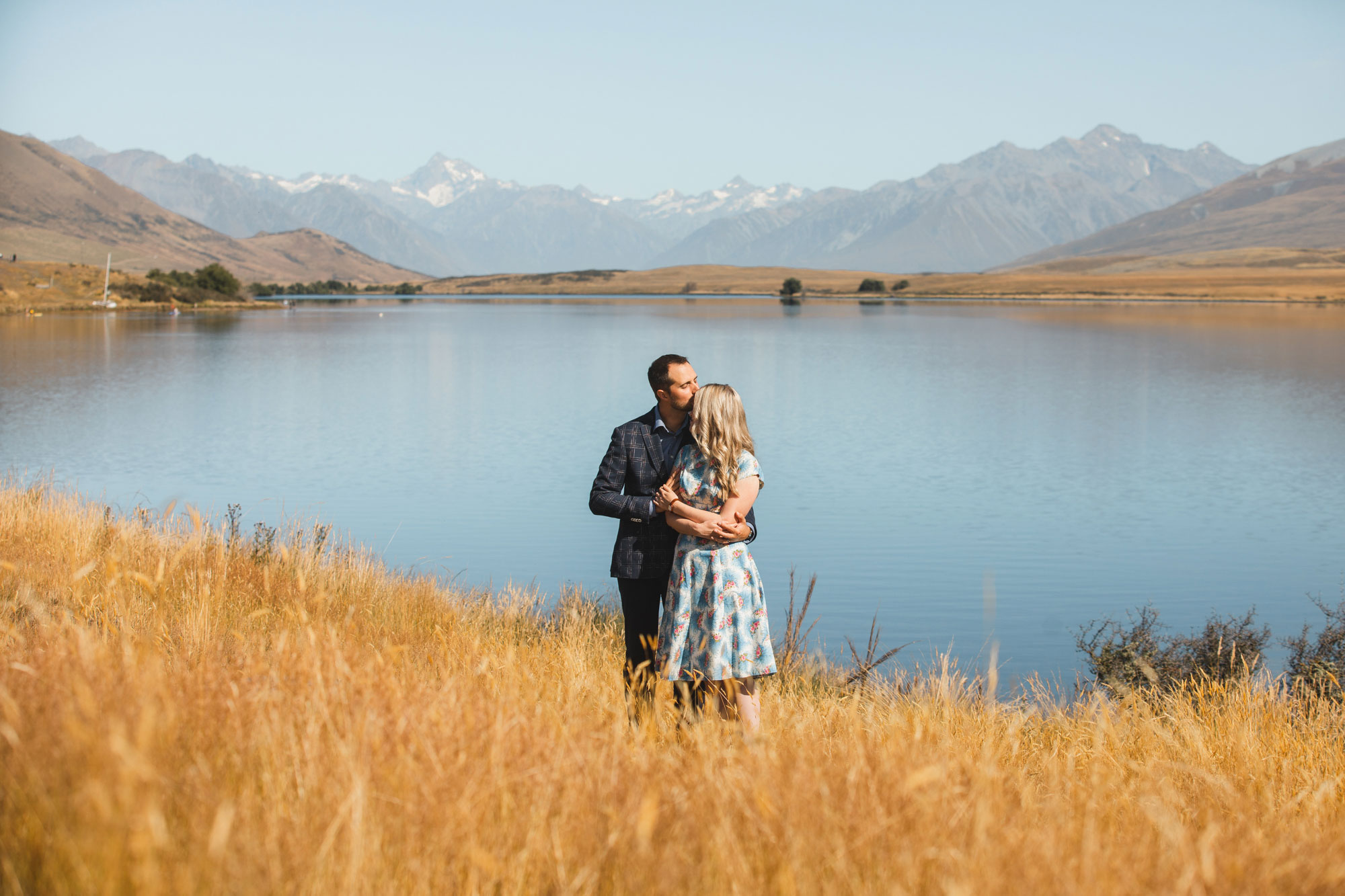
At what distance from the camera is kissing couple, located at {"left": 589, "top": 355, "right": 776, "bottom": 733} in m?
5.10

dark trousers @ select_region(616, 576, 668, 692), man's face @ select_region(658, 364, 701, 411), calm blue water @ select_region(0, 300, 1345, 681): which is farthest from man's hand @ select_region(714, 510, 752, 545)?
calm blue water @ select_region(0, 300, 1345, 681)

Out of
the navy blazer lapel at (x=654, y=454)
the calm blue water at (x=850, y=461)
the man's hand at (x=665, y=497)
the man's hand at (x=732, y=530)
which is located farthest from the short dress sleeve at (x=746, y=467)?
the calm blue water at (x=850, y=461)

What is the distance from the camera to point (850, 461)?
22234 mm

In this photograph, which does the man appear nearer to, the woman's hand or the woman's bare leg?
the woman's hand

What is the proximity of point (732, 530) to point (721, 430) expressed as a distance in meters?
0.50

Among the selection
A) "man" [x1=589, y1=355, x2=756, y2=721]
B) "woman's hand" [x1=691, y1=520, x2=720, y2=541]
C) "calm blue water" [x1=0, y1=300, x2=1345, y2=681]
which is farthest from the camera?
"calm blue water" [x1=0, y1=300, x2=1345, y2=681]

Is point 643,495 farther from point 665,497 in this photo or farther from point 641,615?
point 641,615

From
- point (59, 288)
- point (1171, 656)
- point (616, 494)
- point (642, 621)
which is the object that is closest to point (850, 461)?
point (1171, 656)

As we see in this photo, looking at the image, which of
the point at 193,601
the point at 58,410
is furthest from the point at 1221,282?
the point at 193,601

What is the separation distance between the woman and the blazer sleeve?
0.76ft

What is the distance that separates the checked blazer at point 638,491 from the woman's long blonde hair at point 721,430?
1.17 feet

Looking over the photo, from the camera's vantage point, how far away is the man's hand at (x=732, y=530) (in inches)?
199

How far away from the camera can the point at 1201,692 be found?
691 centimetres

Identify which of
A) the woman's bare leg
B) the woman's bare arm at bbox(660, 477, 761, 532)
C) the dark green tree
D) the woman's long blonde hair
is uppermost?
the dark green tree
